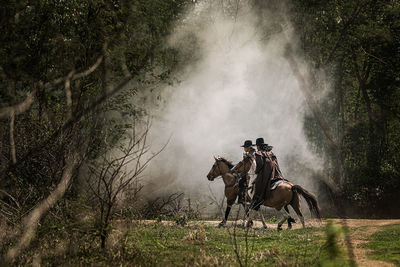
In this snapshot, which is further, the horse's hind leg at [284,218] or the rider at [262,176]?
→ the rider at [262,176]

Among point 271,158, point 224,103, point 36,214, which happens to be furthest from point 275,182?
point 224,103

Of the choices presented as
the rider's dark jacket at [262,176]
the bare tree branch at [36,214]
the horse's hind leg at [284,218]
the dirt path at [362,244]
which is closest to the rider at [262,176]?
the rider's dark jacket at [262,176]

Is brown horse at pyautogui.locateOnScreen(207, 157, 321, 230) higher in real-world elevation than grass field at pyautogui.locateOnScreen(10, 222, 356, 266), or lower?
higher

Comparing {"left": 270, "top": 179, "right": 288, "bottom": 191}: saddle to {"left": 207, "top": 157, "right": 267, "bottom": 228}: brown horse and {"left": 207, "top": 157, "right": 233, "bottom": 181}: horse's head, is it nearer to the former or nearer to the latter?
{"left": 207, "top": 157, "right": 267, "bottom": 228}: brown horse

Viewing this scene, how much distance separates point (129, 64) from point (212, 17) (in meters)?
14.4

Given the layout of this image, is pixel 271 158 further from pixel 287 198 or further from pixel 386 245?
pixel 386 245

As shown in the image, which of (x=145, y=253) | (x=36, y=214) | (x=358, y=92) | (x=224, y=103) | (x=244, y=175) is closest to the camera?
(x=36, y=214)

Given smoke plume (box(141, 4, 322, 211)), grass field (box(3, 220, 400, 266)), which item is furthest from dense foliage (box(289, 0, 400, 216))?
grass field (box(3, 220, 400, 266))

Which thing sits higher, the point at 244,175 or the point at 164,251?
the point at 244,175

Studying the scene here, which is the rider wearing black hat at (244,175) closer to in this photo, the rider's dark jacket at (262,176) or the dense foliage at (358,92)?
the rider's dark jacket at (262,176)

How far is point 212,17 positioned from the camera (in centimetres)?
2730

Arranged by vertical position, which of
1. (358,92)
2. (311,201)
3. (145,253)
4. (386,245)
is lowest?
(145,253)

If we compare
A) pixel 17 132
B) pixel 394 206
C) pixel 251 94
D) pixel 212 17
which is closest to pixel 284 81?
pixel 251 94

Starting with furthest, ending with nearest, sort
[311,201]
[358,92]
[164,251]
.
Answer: [358,92] → [311,201] → [164,251]
